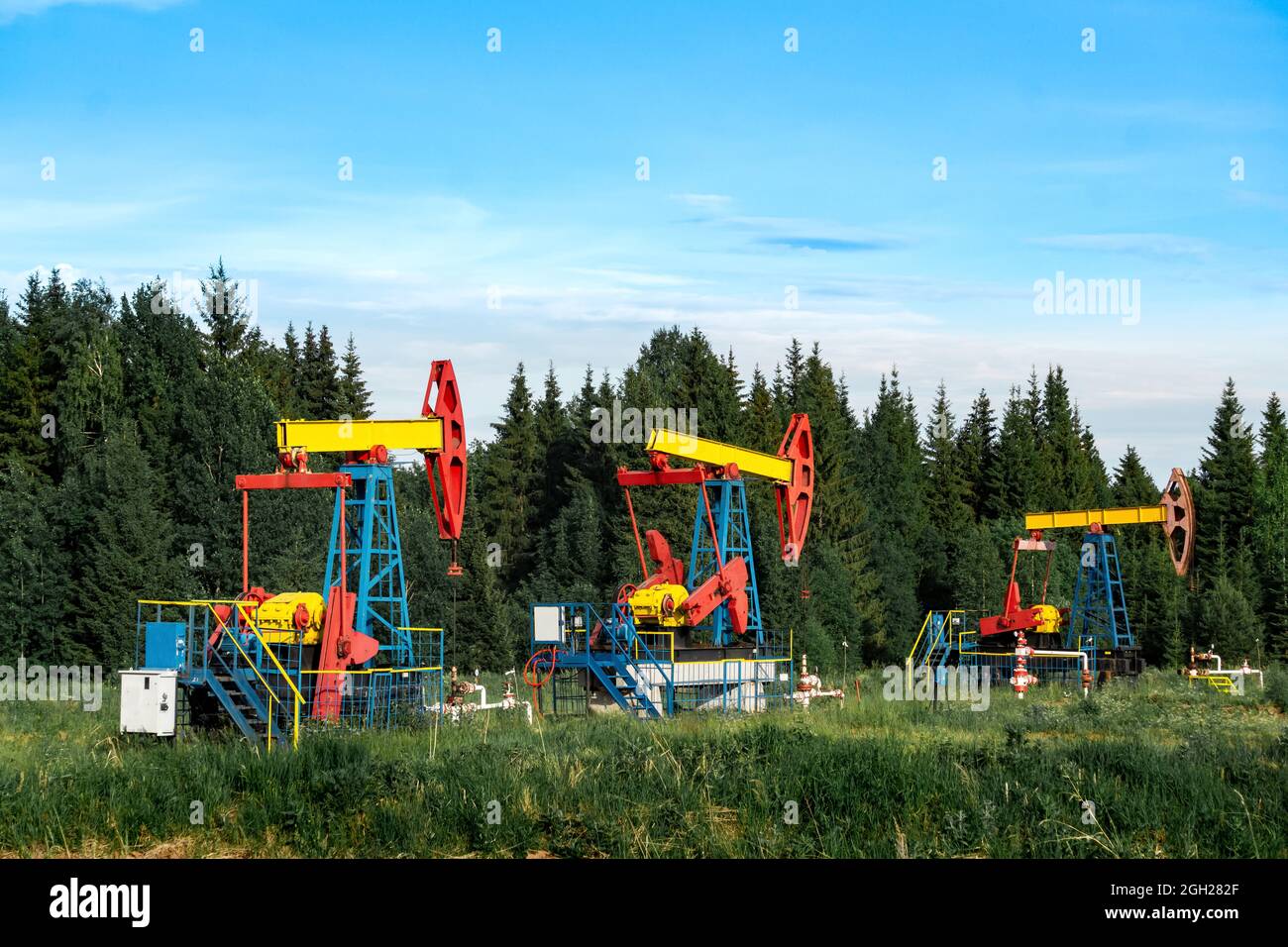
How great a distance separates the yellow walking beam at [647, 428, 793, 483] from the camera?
23.4m

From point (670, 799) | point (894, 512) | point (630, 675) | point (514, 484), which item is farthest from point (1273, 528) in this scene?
point (670, 799)

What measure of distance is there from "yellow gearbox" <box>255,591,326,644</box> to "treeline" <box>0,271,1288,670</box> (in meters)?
18.4

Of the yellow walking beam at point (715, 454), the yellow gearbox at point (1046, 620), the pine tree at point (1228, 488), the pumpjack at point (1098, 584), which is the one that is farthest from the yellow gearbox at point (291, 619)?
the pine tree at point (1228, 488)

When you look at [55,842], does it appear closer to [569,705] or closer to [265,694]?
[265,694]

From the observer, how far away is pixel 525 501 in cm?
5922

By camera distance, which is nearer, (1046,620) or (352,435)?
(352,435)

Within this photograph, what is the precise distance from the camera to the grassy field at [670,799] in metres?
10.3

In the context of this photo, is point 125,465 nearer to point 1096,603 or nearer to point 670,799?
point 1096,603

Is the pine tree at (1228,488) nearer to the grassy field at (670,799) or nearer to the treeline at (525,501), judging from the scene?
the treeline at (525,501)

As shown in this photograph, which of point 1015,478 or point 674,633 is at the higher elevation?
point 1015,478

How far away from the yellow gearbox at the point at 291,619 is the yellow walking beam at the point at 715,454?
6.58 metres

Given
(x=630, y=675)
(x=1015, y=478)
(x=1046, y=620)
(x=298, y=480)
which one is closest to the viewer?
(x=298, y=480)

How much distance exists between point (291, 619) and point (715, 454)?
8.74 metres
